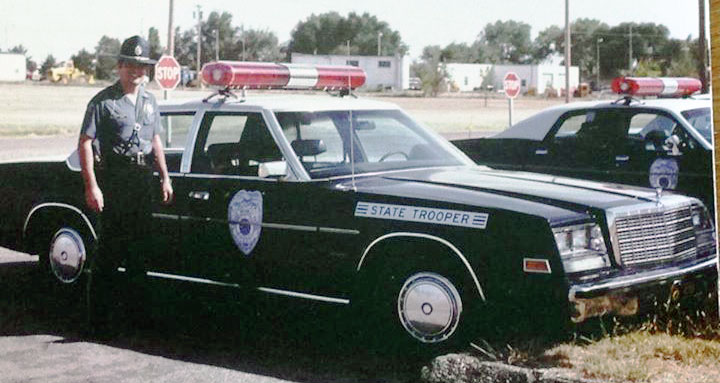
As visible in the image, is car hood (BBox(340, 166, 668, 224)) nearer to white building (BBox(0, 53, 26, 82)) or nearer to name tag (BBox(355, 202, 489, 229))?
name tag (BBox(355, 202, 489, 229))

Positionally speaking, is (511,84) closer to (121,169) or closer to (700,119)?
(700,119)

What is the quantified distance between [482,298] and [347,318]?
95cm

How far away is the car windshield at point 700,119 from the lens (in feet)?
26.5

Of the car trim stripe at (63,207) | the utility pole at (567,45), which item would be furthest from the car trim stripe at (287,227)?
the utility pole at (567,45)

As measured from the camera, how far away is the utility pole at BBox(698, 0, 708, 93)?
19.8ft

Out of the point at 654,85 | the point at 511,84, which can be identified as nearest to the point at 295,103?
the point at 654,85

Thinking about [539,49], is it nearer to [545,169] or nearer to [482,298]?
[545,169]

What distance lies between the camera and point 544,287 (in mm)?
4852

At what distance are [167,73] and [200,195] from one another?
1.01 m

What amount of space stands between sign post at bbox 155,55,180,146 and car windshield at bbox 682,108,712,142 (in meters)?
3.78

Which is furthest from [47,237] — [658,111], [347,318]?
[658,111]

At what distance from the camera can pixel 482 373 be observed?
4.78 meters

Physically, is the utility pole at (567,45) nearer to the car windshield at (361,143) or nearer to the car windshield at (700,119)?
the car windshield at (700,119)

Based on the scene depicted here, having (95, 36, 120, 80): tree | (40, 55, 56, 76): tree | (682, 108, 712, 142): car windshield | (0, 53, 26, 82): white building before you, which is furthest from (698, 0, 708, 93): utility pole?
(0, 53, 26, 82): white building
